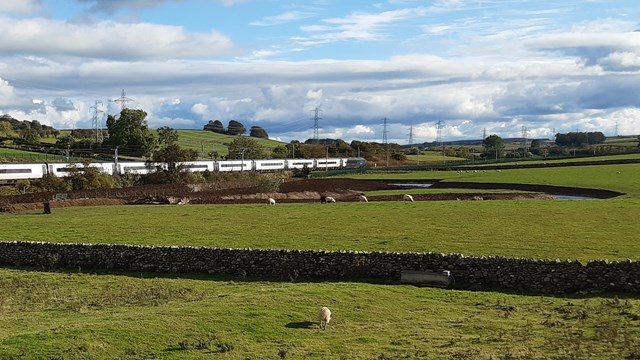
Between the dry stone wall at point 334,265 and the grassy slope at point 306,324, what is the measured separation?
143 centimetres

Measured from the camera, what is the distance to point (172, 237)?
35.5 meters

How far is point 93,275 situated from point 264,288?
922cm

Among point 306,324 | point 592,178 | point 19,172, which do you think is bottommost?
point 306,324

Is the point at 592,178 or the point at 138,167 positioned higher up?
the point at 138,167

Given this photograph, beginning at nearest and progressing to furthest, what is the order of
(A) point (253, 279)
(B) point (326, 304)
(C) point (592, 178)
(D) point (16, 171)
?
(B) point (326, 304) → (A) point (253, 279) → (C) point (592, 178) → (D) point (16, 171)

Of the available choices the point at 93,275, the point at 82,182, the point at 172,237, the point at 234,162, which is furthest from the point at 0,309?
the point at 234,162

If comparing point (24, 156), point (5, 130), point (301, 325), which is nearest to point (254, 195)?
point (301, 325)

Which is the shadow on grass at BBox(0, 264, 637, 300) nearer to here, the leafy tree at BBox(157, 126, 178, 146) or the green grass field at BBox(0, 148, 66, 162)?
the green grass field at BBox(0, 148, 66, 162)

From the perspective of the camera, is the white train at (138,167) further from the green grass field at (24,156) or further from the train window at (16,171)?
the green grass field at (24,156)

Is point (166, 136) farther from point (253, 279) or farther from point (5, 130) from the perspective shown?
point (253, 279)

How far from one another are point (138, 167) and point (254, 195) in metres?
42.6

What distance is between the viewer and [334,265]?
27.8 m

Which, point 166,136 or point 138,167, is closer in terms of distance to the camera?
point 138,167

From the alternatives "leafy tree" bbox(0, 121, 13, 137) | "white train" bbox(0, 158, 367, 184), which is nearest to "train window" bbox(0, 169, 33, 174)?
"white train" bbox(0, 158, 367, 184)
